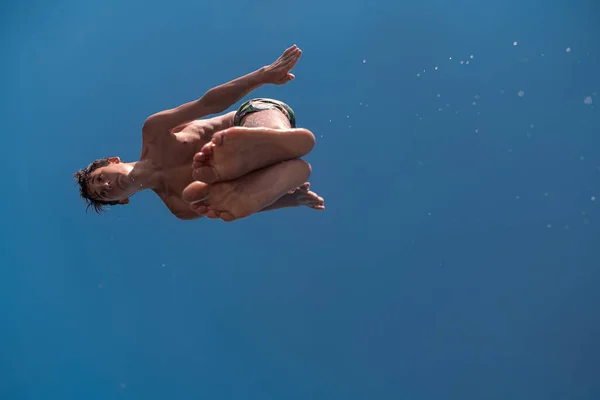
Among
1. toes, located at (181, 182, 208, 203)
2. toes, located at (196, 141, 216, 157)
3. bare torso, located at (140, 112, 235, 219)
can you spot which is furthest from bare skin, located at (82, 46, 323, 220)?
toes, located at (196, 141, 216, 157)

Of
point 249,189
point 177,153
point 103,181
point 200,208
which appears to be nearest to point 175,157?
point 177,153

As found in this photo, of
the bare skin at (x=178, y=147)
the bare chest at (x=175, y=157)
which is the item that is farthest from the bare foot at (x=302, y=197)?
the bare chest at (x=175, y=157)

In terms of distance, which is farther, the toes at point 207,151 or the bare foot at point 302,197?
the bare foot at point 302,197

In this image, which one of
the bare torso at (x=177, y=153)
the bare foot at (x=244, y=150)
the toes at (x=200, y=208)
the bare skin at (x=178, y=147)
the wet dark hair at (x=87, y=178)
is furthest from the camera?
the wet dark hair at (x=87, y=178)

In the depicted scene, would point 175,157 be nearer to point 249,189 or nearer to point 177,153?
point 177,153

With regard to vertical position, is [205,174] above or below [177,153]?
below

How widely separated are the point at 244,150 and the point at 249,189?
0.12 metres

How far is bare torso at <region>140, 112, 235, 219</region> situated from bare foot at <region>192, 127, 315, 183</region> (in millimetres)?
400

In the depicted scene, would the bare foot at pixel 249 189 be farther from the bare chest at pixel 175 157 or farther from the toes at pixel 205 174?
the bare chest at pixel 175 157

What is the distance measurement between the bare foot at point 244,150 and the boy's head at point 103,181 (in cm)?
55

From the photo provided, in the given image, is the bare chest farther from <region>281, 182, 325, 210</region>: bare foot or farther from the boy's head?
<region>281, 182, 325, 210</region>: bare foot

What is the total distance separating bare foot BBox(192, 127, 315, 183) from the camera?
4.59ft

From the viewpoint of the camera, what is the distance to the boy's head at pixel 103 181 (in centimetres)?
186

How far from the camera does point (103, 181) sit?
1867 millimetres
